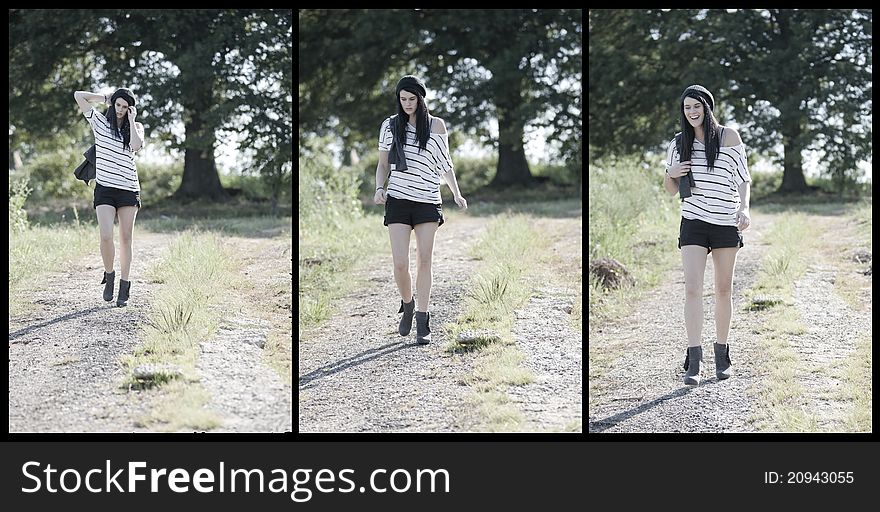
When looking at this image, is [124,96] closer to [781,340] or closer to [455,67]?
[781,340]

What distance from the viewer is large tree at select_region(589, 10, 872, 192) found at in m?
6.35

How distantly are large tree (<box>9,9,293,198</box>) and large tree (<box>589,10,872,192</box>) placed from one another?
2.59 metres

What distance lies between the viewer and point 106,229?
14.1ft

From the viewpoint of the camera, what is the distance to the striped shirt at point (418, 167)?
4.05m

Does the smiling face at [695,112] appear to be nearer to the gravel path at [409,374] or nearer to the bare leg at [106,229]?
the gravel path at [409,374]

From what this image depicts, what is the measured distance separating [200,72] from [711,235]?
268 centimetres

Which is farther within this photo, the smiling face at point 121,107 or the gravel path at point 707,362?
the smiling face at point 121,107

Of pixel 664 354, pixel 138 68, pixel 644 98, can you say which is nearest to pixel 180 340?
pixel 138 68

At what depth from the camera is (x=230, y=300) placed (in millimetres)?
4312

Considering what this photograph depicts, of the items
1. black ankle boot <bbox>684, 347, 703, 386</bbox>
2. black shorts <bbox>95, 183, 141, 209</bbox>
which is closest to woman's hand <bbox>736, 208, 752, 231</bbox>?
black ankle boot <bbox>684, 347, 703, 386</bbox>

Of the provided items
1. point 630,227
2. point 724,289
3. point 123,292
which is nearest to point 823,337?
point 724,289

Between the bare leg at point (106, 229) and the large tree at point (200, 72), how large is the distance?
0.72m

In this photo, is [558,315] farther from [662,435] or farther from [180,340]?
[180,340]

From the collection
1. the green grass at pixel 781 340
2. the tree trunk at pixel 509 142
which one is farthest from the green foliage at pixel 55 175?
the green grass at pixel 781 340
